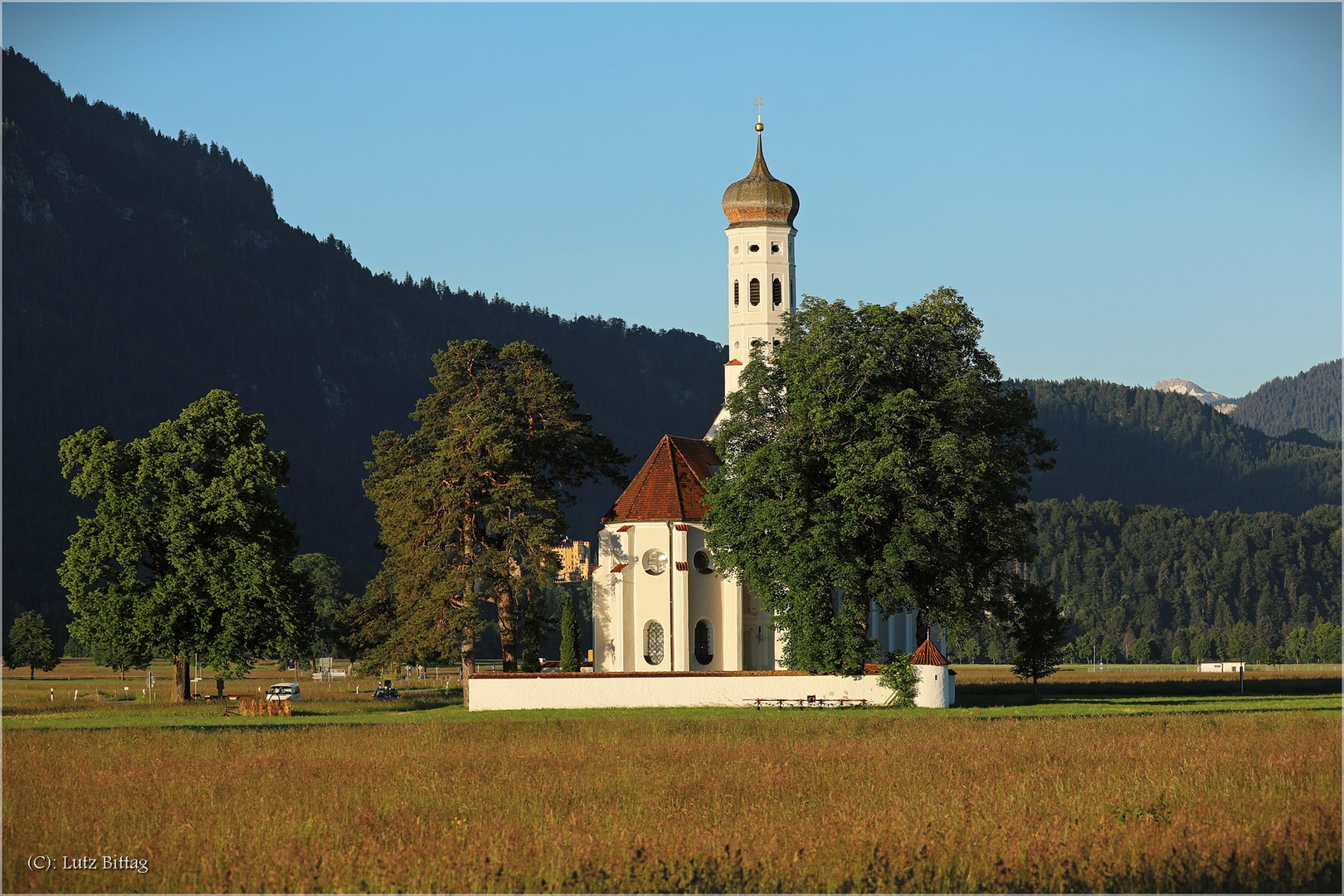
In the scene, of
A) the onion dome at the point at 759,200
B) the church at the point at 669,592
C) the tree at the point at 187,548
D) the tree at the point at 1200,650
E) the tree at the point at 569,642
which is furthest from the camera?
the tree at the point at 1200,650

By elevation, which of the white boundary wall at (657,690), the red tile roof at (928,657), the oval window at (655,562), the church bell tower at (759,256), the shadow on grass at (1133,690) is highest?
the church bell tower at (759,256)

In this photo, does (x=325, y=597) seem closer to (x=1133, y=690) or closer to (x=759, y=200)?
(x=759, y=200)

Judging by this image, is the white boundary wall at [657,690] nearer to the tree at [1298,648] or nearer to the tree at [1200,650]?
the tree at [1298,648]

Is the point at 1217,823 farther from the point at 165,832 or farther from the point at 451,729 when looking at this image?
the point at 451,729

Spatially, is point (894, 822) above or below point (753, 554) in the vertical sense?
below

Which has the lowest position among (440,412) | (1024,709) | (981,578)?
(1024,709)

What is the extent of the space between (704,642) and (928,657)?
14.4 meters

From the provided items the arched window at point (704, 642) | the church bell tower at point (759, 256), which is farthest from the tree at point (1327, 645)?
the arched window at point (704, 642)

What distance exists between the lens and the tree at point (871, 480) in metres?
48.8

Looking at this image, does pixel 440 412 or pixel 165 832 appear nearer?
pixel 165 832

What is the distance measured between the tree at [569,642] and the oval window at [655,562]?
447 cm

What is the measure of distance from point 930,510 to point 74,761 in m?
29.4

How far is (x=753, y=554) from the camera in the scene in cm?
5125

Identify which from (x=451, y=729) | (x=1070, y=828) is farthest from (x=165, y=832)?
(x=451, y=729)
